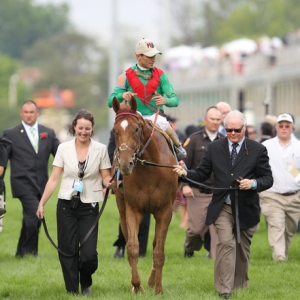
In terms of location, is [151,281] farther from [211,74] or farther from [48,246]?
[211,74]

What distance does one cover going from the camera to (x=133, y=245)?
1217 cm

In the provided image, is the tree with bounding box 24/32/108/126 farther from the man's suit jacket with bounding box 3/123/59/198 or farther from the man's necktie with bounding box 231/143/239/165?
the man's necktie with bounding box 231/143/239/165

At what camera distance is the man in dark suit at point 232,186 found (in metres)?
11.9

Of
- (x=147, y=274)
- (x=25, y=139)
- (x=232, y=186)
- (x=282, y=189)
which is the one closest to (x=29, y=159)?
(x=25, y=139)

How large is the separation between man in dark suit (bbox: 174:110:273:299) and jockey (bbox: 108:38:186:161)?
33.3 inches

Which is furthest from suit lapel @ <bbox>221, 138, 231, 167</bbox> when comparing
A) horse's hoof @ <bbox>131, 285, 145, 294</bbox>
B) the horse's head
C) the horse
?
horse's hoof @ <bbox>131, 285, 145, 294</bbox>

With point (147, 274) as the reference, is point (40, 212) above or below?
above

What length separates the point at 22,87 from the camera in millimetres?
136500

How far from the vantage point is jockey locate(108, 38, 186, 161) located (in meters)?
12.3

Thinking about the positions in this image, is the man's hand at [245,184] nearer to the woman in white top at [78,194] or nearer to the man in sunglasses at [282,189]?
the woman in white top at [78,194]

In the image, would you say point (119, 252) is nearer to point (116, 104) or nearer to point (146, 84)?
point (146, 84)

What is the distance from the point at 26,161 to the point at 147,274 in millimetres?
2954

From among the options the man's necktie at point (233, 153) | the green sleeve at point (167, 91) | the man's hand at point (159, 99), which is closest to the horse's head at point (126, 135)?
the man's hand at point (159, 99)

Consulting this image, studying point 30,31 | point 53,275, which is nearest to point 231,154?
point 53,275
